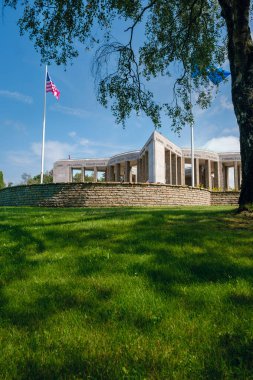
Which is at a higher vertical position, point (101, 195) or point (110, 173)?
point (110, 173)

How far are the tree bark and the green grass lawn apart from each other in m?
2.66

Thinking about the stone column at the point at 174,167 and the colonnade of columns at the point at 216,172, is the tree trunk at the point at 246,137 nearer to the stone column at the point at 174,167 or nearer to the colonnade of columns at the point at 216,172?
the stone column at the point at 174,167

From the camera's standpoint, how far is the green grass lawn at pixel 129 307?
2.79 metres

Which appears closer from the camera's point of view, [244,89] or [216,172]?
[244,89]

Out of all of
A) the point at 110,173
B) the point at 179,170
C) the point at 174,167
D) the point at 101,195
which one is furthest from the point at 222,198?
the point at 110,173

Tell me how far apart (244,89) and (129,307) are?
7906mm

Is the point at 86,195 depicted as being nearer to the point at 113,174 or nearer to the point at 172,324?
the point at 172,324

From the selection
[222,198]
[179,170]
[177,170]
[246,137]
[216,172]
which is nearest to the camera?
[246,137]

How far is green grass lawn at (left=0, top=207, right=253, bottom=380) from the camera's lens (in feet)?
9.14

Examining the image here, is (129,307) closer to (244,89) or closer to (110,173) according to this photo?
(244,89)

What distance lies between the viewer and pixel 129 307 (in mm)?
3832

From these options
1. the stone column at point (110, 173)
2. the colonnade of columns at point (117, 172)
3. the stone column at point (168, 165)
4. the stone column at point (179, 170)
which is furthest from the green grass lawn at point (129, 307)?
the stone column at point (110, 173)

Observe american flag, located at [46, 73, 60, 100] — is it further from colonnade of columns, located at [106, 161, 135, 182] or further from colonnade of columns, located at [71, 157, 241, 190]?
colonnade of columns, located at [106, 161, 135, 182]

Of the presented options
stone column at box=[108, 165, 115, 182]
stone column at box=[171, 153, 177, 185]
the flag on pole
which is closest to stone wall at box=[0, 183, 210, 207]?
the flag on pole
